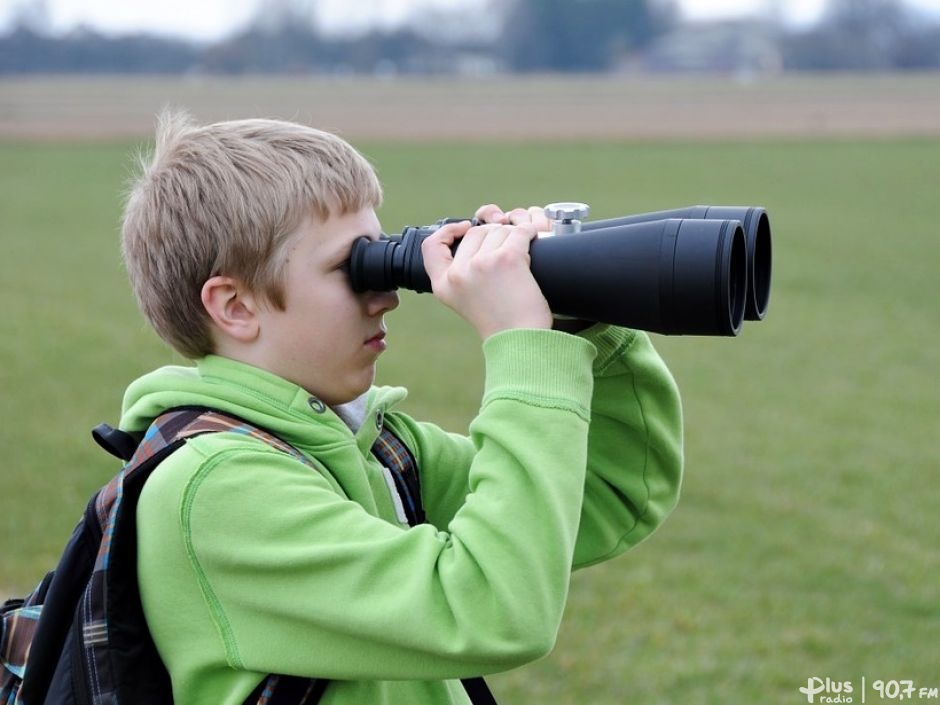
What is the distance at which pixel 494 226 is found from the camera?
1661 mm

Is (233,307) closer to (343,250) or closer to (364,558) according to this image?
(343,250)

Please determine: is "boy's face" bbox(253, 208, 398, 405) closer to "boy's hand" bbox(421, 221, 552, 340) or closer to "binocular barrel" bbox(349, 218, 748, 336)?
"binocular barrel" bbox(349, 218, 748, 336)

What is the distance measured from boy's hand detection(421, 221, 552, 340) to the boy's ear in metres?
0.25

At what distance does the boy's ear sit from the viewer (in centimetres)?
168

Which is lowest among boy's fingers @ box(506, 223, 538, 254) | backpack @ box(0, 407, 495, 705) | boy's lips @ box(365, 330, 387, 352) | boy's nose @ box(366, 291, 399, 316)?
backpack @ box(0, 407, 495, 705)

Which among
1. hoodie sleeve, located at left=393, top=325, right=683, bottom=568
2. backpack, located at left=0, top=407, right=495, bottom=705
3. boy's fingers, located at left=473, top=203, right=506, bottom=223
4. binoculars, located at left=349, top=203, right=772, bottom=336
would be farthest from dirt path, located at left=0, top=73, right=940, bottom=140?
backpack, located at left=0, top=407, right=495, bottom=705

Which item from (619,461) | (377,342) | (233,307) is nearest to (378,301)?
(377,342)

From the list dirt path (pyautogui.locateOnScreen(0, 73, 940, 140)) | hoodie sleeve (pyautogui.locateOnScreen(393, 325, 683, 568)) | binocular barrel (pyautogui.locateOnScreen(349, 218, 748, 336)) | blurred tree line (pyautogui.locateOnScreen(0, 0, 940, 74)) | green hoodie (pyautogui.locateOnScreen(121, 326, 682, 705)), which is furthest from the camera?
blurred tree line (pyautogui.locateOnScreen(0, 0, 940, 74))

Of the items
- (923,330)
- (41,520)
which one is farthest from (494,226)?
(923,330)

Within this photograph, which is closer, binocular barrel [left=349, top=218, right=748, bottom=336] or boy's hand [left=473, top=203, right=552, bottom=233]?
binocular barrel [left=349, top=218, right=748, bottom=336]

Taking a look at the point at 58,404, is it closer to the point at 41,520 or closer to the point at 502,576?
the point at 41,520

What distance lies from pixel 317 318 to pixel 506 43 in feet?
296

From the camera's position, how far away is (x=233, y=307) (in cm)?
170

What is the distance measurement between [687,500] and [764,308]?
407cm
